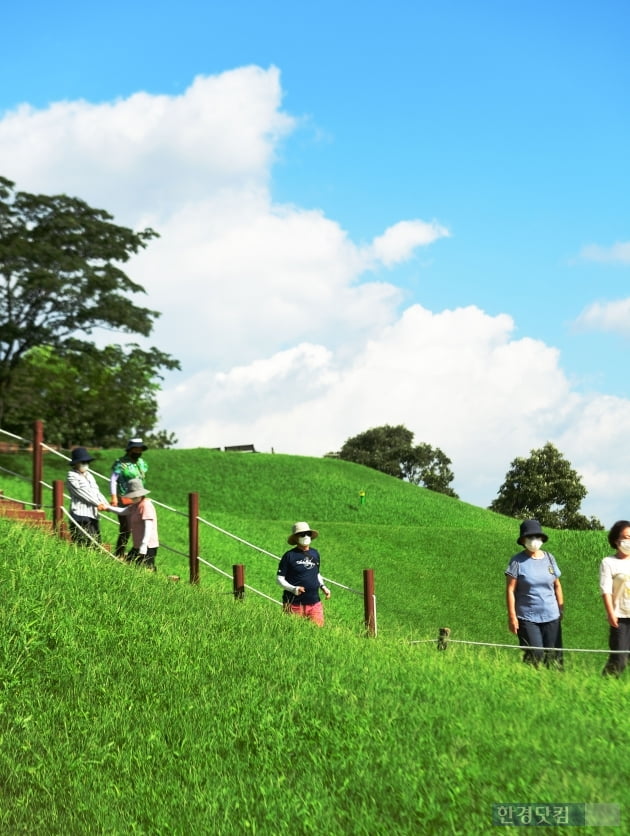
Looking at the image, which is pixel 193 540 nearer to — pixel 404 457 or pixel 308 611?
pixel 308 611

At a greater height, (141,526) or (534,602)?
(141,526)

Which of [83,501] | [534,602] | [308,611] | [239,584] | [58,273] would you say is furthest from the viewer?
[58,273]

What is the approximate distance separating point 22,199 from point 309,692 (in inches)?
1115

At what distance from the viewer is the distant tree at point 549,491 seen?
56.6 metres

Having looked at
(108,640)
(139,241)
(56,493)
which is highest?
(139,241)

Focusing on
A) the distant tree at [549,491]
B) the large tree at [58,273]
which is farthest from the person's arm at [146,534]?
the distant tree at [549,491]

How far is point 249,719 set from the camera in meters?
8.37

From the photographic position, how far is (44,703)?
884 centimetres

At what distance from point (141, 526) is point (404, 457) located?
59914 mm

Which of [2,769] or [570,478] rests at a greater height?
[570,478]

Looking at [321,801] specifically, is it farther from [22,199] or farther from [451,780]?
[22,199]

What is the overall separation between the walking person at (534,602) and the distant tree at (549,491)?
154 ft

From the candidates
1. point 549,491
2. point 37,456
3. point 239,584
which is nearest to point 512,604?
point 239,584

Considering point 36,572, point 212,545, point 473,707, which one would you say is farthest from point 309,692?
point 212,545
